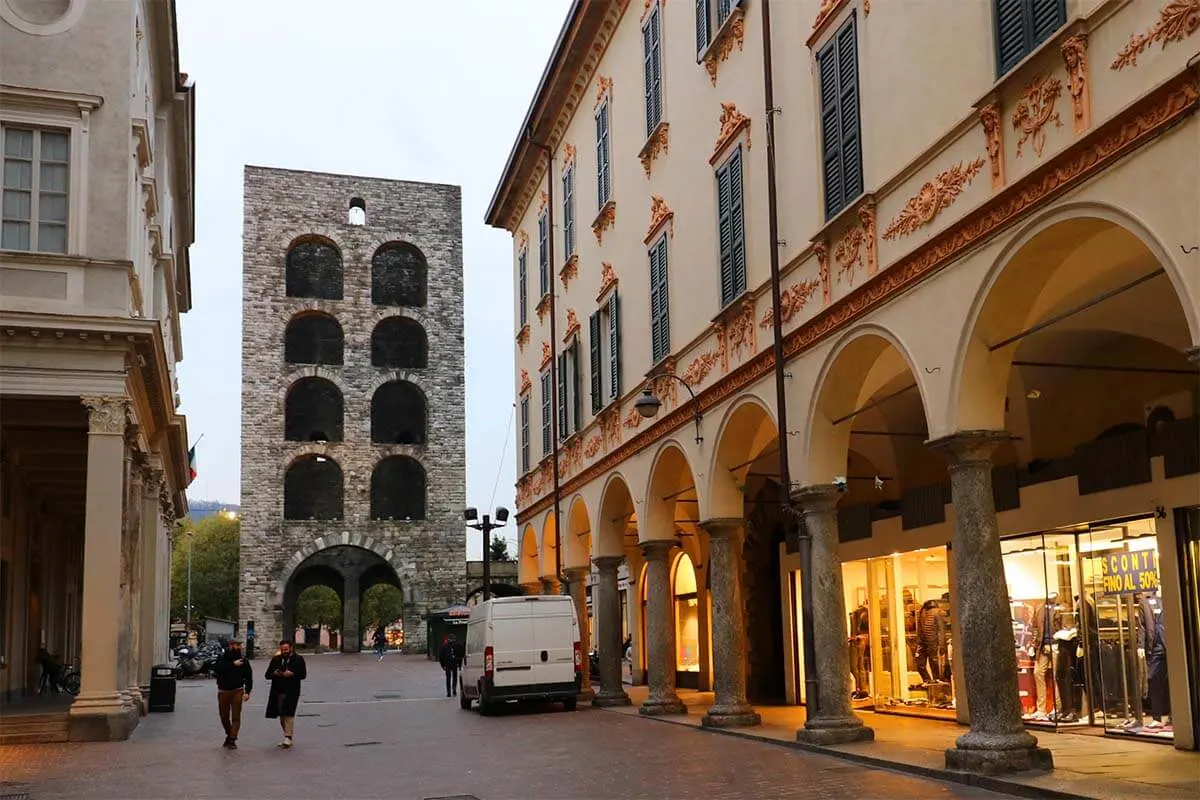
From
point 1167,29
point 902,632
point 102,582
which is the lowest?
point 902,632

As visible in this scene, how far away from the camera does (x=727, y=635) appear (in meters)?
19.1

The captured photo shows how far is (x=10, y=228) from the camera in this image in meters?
20.6

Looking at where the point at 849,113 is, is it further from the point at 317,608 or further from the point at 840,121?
the point at 317,608

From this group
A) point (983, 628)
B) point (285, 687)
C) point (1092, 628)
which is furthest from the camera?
point (285, 687)

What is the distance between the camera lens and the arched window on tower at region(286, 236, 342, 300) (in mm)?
62594

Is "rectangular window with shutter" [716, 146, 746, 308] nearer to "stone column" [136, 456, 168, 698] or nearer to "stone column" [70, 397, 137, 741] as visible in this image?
"stone column" [70, 397, 137, 741]

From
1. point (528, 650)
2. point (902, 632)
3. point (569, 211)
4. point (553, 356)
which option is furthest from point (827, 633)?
point (569, 211)

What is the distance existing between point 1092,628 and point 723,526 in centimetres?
571

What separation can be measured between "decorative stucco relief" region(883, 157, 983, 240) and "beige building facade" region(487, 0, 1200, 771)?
0.14 ft

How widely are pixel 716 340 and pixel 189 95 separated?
18148 millimetres

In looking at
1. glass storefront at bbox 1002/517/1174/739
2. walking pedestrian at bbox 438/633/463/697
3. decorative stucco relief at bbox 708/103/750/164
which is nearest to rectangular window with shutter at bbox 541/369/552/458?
walking pedestrian at bbox 438/633/463/697

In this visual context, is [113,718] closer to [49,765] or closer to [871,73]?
[49,765]

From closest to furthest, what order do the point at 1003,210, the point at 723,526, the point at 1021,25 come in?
the point at 1021,25 → the point at 1003,210 → the point at 723,526

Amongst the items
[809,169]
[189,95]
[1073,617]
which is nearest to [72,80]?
[189,95]
